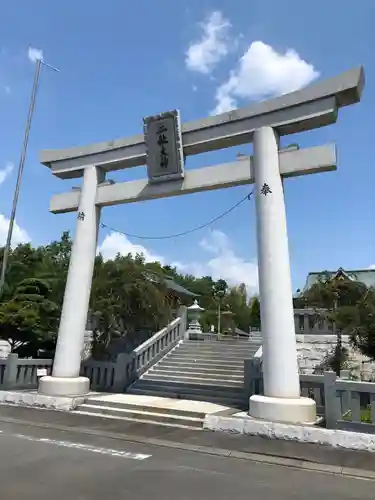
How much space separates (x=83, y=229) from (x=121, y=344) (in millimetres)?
7619

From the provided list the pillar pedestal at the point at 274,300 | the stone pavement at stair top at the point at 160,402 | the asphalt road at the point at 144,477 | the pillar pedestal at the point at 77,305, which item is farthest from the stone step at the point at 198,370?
the asphalt road at the point at 144,477

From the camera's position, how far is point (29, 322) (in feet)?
51.7

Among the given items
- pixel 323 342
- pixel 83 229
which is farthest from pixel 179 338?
pixel 83 229

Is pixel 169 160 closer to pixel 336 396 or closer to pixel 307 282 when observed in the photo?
pixel 336 396

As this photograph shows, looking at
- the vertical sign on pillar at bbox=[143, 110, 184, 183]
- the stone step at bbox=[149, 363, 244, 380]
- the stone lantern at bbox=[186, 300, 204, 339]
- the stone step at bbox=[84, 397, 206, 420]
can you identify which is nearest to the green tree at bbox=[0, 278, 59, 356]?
the stone lantern at bbox=[186, 300, 204, 339]

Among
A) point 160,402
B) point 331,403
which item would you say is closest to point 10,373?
point 160,402

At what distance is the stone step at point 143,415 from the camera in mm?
8094

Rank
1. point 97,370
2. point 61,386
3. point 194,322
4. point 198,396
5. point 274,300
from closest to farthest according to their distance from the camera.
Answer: point 274,300 < point 61,386 < point 198,396 < point 97,370 < point 194,322

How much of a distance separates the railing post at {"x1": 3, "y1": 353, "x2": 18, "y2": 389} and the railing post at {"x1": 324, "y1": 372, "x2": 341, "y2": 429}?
25.6 ft

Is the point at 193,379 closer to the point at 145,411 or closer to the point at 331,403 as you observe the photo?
the point at 145,411

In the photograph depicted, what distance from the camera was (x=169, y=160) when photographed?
9.89 metres

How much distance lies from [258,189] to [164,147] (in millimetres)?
2663

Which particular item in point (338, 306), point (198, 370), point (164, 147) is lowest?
point (198, 370)

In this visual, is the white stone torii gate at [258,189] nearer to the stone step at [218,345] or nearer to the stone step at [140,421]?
the stone step at [140,421]
